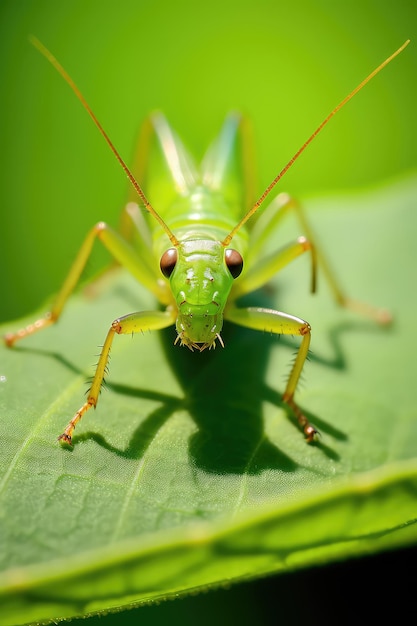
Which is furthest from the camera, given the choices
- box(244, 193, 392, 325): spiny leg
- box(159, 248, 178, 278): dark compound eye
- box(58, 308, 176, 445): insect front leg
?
box(244, 193, 392, 325): spiny leg

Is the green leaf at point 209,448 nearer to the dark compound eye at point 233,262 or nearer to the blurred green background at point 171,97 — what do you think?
the dark compound eye at point 233,262

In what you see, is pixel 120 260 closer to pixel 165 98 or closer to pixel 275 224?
pixel 275 224

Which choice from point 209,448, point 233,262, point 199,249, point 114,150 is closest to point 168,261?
point 199,249

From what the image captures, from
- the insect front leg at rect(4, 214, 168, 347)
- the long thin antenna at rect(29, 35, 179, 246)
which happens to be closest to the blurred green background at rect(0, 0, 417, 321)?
the insect front leg at rect(4, 214, 168, 347)

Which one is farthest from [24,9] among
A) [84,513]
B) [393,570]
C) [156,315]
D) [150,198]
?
[393,570]

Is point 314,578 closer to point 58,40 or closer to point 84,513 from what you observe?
point 84,513

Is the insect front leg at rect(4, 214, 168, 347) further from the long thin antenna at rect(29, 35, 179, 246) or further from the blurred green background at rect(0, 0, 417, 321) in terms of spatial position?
the blurred green background at rect(0, 0, 417, 321)

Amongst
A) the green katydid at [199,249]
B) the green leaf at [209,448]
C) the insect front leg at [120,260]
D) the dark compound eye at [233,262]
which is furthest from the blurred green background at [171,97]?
the dark compound eye at [233,262]
